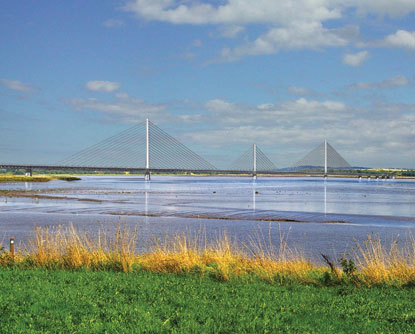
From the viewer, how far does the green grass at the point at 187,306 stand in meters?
8.55

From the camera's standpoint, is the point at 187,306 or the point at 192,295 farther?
the point at 192,295

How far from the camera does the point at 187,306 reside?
9.90m

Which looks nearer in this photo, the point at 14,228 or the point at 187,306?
the point at 187,306

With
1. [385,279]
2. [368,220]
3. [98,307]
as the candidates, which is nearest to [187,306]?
[98,307]

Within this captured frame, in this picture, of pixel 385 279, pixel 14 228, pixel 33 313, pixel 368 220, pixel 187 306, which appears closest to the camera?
pixel 33 313

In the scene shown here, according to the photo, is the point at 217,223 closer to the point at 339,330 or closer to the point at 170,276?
the point at 170,276

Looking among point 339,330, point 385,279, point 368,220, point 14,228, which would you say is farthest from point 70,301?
point 368,220

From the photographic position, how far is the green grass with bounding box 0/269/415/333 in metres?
8.55

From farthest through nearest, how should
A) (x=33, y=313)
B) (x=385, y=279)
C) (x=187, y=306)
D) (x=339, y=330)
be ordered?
(x=385, y=279) → (x=187, y=306) → (x=33, y=313) → (x=339, y=330)

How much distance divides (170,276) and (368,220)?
79.7 ft

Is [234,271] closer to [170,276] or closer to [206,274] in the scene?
[206,274]

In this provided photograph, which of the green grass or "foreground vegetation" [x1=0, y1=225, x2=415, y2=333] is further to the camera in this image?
"foreground vegetation" [x1=0, y1=225, x2=415, y2=333]

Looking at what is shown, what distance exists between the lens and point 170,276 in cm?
1306

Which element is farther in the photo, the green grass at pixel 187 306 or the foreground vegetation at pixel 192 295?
the foreground vegetation at pixel 192 295
